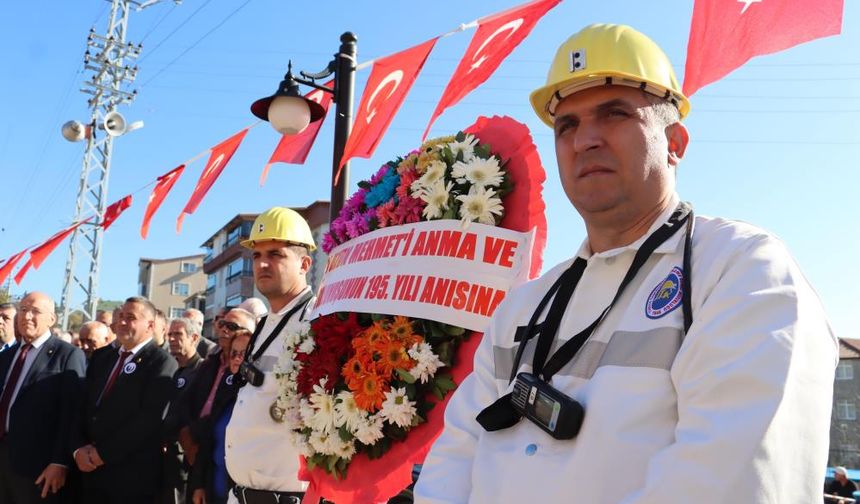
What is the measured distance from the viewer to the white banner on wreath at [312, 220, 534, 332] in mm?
3039

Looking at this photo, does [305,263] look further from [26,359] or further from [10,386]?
[10,386]

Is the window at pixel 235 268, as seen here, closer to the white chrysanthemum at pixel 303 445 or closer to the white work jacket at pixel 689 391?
the white chrysanthemum at pixel 303 445

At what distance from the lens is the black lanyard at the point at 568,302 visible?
2.02m

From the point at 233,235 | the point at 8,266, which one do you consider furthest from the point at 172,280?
the point at 8,266

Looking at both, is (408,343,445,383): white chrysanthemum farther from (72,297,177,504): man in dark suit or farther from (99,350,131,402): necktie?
(99,350,131,402): necktie

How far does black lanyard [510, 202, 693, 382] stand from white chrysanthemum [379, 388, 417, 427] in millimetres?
870

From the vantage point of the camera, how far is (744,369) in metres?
1.56

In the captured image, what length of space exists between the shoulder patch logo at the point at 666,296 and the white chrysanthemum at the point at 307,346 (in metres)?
2.18

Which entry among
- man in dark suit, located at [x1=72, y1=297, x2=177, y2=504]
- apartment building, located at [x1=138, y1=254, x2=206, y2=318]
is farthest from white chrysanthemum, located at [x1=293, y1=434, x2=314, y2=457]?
apartment building, located at [x1=138, y1=254, x2=206, y2=318]

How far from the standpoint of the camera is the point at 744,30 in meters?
3.35

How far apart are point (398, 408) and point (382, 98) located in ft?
10.4

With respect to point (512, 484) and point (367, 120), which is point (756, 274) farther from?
point (367, 120)

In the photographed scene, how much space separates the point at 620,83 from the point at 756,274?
77 centimetres

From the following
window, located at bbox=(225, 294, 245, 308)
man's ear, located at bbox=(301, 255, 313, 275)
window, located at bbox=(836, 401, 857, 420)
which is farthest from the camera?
window, located at bbox=(225, 294, 245, 308)
